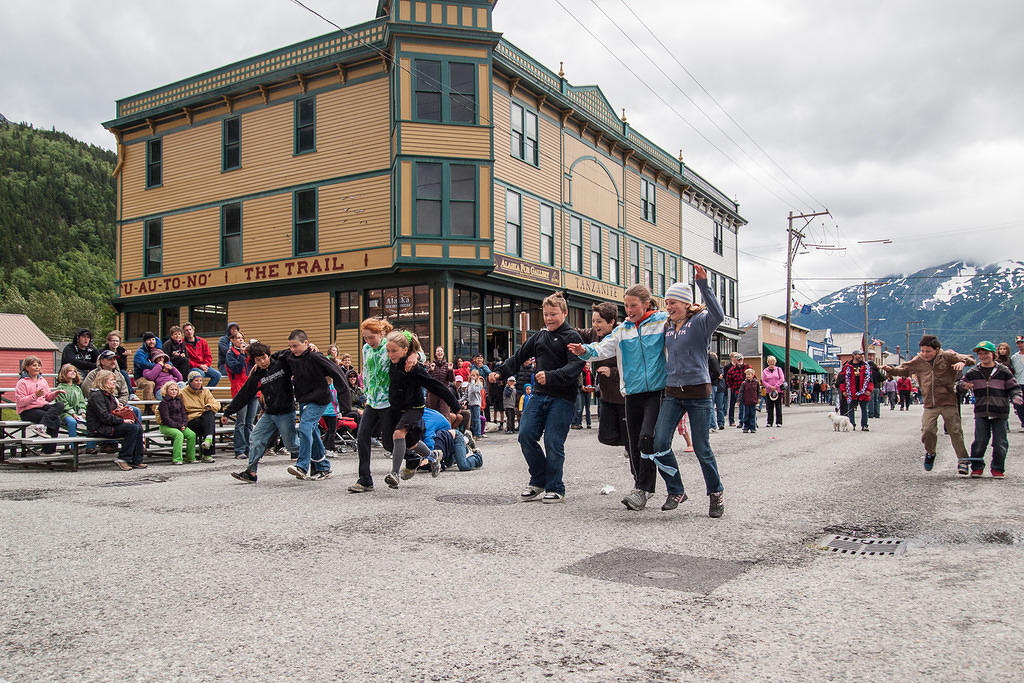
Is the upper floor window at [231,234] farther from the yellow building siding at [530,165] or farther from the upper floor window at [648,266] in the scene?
the upper floor window at [648,266]

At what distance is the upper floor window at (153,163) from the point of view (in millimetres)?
29281

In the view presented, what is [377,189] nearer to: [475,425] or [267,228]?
[267,228]

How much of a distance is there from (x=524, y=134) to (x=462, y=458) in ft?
59.0

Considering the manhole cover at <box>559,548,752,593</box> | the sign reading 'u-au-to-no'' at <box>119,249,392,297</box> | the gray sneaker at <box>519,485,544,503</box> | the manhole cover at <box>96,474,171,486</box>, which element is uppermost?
the sign reading 'u-au-to-no'' at <box>119,249,392,297</box>

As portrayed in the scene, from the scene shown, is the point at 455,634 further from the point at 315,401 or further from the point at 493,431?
the point at 493,431

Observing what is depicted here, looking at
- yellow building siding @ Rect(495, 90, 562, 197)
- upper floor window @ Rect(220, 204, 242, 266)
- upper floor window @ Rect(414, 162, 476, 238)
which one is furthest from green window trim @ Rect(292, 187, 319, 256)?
yellow building siding @ Rect(495, 90, 562, 197)

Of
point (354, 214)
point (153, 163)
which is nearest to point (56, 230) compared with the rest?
point (153, 163)

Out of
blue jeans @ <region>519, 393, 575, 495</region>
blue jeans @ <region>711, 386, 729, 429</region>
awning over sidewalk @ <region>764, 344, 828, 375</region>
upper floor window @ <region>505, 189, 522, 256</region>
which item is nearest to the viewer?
blue jeans @ <region>519, 393, 575, 495</region>

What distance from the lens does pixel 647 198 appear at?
3519 cm

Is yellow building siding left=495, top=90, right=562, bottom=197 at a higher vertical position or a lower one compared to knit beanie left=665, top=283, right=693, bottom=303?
higher

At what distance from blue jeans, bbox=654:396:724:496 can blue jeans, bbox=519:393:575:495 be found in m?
0.90

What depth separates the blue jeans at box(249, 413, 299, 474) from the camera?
912 cm

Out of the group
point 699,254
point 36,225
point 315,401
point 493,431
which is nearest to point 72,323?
point 36,225

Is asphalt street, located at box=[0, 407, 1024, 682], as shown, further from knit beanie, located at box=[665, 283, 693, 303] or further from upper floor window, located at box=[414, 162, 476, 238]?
upper floor window, located at box=[414, 162, 476, 238]
